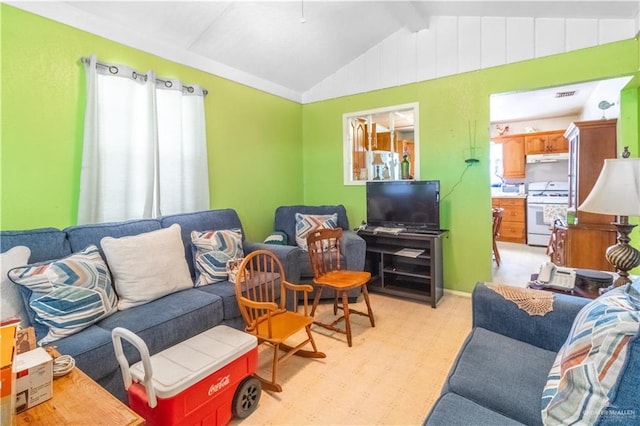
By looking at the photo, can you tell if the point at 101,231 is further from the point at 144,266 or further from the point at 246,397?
the point at 246,397

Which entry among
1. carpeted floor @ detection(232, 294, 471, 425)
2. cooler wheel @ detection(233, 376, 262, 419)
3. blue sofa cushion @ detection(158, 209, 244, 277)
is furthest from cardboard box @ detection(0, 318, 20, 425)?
blue sofa cushion @ detection(158, 209, 244, 277)

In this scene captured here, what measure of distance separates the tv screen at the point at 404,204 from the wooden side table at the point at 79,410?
3.03 metres

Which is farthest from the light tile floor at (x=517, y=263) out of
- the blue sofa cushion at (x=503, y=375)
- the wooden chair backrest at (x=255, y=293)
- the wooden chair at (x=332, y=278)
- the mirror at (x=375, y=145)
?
the wooden chair backrest at (x=255, y=293)

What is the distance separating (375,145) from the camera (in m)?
4.26

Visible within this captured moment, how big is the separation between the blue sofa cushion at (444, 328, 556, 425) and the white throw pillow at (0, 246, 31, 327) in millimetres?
2198

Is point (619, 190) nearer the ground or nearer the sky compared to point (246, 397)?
nearer the sky

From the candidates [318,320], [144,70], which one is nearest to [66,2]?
[144,70]

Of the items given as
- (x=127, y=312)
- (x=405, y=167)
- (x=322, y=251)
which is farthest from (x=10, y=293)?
(x=405, y=167)

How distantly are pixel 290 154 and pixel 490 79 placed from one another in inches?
98.0

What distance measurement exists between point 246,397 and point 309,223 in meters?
2.10

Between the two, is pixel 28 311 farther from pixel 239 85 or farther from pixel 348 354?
pixel 239 85

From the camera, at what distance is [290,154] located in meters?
4.34

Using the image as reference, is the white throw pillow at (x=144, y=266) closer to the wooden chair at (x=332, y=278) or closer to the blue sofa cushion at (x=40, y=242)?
the blue sofa cushion at (x=40, y=242)

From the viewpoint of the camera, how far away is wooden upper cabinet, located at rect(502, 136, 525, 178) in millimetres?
6508
